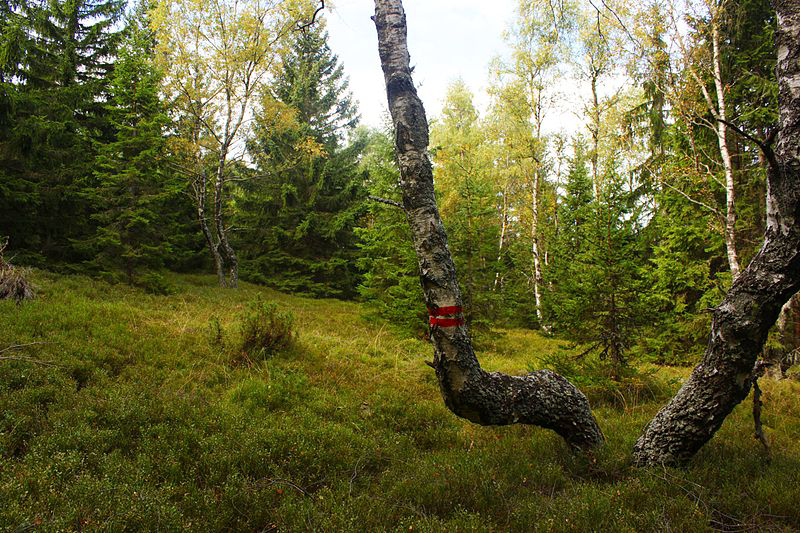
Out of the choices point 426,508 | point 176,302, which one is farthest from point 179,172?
point 426,508

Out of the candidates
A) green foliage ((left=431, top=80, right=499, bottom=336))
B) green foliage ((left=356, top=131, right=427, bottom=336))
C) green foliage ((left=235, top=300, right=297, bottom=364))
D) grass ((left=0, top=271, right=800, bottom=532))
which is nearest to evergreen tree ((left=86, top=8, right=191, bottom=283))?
grass ((left=0, top=271, right=800, bottom=532))

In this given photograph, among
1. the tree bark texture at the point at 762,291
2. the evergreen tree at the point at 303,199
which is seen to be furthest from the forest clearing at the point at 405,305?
the evergreen tree at the point at 303,199

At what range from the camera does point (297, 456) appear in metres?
3.98

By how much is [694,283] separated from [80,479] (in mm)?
12339

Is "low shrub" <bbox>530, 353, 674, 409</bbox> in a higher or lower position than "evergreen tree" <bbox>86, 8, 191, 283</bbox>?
lower

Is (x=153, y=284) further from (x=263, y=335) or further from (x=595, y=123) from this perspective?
(x=595, y=123)

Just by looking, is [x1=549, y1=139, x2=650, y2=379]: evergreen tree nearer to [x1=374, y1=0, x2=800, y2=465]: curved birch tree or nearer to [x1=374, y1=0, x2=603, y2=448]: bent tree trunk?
[x1=374, y1=0, x2=800, y2=465]: curved birch tree

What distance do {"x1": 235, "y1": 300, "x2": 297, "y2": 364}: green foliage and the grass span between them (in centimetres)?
31

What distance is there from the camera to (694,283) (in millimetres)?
9922

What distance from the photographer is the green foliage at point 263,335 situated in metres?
7.08

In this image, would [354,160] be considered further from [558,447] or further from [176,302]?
[558,447]

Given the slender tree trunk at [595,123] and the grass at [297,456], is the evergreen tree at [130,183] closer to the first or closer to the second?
the grass at [297,456]

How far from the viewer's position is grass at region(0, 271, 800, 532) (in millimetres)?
2908

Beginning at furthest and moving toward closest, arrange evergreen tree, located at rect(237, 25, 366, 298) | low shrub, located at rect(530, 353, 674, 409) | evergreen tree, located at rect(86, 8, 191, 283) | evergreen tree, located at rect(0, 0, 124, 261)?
evergreen tree, located at rect(237, 25, 366, 298) → evergreen tree, located at rect(86, 8, 191, 283) → evergreen tree, located at rect(0, 0, 124, 261) → low shrub, located at rect(530, 353, 674, 409)
